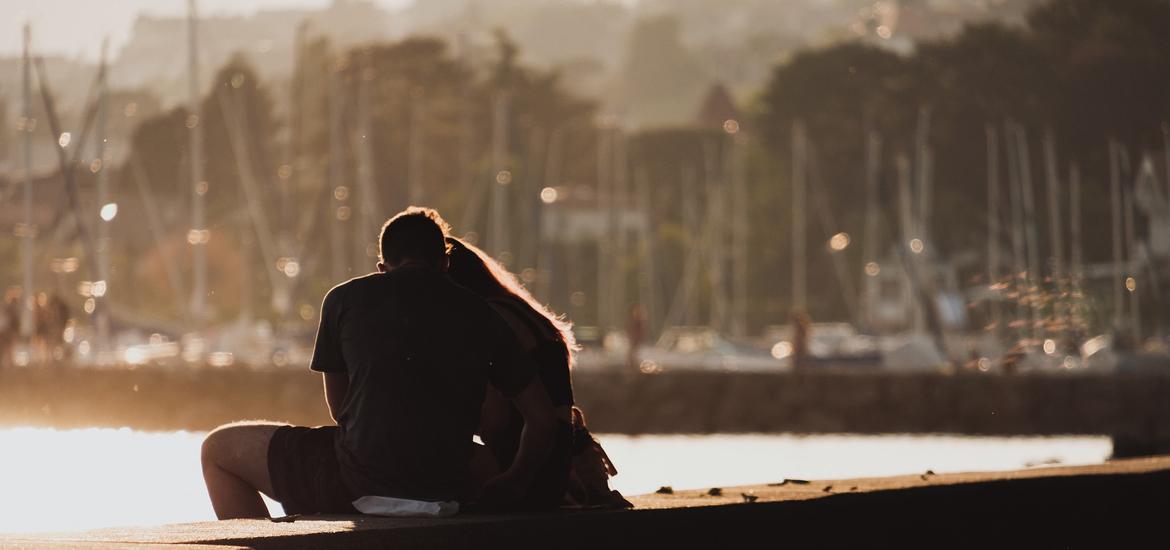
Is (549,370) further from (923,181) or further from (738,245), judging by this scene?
(738,245)

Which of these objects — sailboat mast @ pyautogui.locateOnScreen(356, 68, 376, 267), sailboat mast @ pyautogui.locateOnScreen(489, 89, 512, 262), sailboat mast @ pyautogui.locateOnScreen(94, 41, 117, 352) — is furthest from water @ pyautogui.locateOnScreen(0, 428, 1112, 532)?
sailboat mast @ pyautogui.locateOnScreen(489, 89, 512, 262)

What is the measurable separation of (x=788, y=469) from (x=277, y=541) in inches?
1023

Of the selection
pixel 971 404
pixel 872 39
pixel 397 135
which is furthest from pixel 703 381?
pixel 872 39

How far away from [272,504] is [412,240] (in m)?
13.8

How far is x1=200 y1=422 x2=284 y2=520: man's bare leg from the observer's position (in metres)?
7.40

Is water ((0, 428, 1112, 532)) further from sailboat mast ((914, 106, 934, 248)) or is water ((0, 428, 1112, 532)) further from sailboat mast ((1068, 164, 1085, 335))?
sailboat mast ((914, 106, 934, 248))

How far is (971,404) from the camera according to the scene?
1625 inches

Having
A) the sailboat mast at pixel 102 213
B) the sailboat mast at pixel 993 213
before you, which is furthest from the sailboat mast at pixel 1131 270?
the sailboat mast at pixel 102 213

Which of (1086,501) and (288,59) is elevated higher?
(288,59)

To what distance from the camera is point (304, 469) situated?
7332mm

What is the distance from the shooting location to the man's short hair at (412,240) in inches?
284

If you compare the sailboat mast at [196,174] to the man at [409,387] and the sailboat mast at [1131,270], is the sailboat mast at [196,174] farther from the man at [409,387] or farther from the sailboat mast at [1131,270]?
the man at [409,387]

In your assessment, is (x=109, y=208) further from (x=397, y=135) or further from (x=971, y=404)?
(x=397, y=135)

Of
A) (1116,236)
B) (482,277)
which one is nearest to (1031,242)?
(1116,236)
